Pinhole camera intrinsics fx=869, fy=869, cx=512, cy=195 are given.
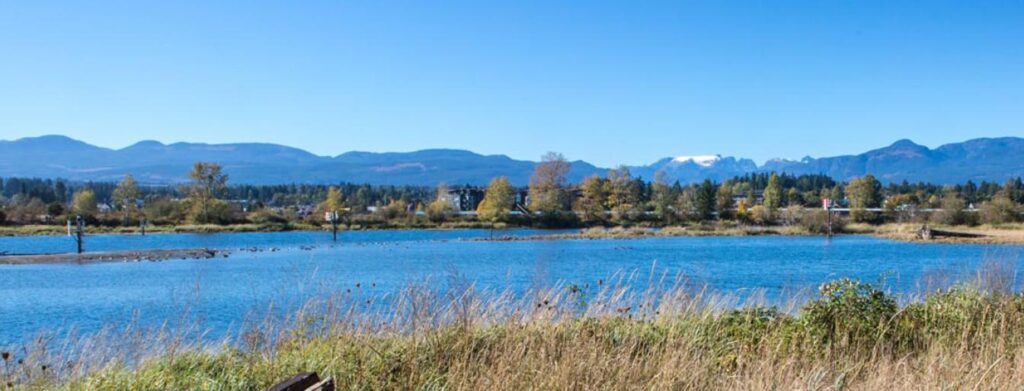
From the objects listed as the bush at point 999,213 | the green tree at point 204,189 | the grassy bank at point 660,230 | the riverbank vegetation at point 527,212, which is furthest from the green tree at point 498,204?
the bush at point 999,213

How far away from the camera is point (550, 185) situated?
4154 inches

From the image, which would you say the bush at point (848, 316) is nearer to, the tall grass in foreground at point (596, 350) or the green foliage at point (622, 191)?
the tall grass in foreground at point (596, 350)

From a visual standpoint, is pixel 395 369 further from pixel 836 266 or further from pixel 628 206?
pixel 628 206

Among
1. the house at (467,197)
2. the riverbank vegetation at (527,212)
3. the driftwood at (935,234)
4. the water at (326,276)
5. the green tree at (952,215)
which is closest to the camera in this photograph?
the water at (326,276)

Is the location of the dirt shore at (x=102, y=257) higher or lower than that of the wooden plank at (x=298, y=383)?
lower

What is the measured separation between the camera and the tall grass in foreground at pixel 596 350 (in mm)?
6016

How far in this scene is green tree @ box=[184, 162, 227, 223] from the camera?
91619 millimetres

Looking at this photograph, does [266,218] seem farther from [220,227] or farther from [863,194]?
[863,194]

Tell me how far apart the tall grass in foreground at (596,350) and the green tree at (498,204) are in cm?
8653

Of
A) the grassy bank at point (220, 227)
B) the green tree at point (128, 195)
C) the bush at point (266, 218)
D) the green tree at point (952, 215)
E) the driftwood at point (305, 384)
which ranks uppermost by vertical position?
the driftwood at point (305, 384)

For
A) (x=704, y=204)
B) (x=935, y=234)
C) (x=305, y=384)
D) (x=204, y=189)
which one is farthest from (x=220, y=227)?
(x=305, y=384)

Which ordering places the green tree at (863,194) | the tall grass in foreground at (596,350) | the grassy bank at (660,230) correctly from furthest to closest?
the green tree at (863,194), the grassy bank at (660,230), the tall grass in foreground at (596,350)

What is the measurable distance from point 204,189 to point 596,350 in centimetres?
9880

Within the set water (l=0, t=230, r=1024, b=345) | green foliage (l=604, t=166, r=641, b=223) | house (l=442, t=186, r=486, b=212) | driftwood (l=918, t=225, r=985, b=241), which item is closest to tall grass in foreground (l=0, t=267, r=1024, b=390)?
water (l=0, t=230, r=1024, b=345)
